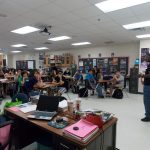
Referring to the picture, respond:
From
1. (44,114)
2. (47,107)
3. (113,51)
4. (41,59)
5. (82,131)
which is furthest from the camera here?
(41,59)

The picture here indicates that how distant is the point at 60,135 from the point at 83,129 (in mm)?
230

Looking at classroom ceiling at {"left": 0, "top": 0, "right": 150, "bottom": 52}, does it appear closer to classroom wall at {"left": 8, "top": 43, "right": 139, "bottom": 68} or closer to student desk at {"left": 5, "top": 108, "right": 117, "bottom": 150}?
student desk at {"left": 5, "top": 108, "right": 117, "bottom": 150}

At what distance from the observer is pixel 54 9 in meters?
3.36

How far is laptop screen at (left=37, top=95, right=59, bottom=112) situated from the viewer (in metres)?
2.01

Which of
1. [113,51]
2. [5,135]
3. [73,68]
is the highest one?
[113,51]

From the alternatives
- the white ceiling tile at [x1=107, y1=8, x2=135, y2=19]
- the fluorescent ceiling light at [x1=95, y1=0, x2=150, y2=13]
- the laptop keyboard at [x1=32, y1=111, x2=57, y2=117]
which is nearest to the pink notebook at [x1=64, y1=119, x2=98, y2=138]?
the laptop keyboard at [x1=32, y1=111, x2=57, y2=117]

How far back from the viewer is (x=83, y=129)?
1456 millimetres

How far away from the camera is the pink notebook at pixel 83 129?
4.52 feet

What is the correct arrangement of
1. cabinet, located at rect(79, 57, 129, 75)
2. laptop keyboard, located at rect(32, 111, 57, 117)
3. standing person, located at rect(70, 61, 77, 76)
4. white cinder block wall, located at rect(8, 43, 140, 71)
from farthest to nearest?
standing person, located at rect(70, 61, 77, 76)
cabinet, located at rect(79, 57, 129, 75)
white cinder block wall, located at rect(8, 43, 140, 71)
laptop keyboard, located at rect(32, 111, 57, 117)

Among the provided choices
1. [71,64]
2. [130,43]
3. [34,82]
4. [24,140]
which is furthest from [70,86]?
[24,140]

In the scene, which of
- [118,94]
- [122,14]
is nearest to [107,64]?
[118,94]

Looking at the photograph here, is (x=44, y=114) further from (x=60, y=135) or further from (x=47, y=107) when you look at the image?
(x=60, y=135)

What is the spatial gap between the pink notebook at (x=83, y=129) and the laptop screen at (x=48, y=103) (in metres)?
0.55

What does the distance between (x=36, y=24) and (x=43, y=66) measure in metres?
7.86
